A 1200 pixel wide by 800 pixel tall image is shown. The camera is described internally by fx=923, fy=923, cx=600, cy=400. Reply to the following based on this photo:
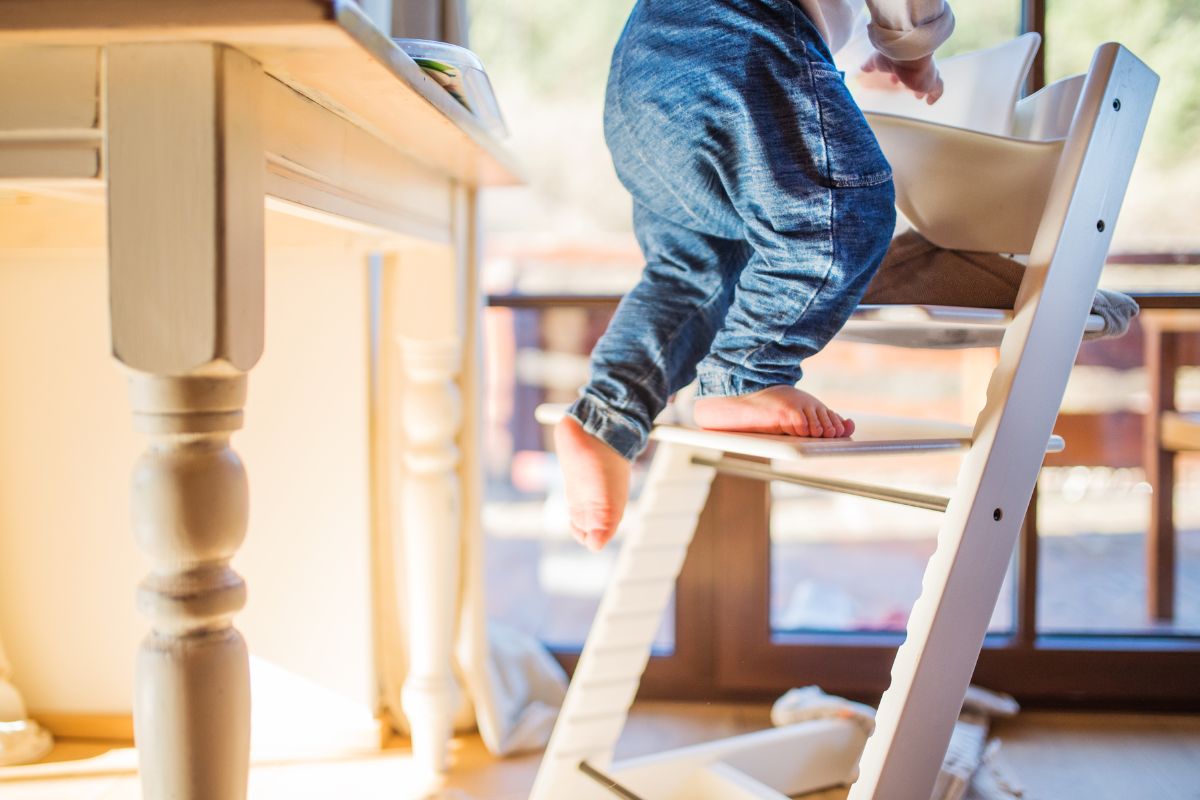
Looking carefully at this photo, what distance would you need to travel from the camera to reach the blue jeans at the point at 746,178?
29.5 inches

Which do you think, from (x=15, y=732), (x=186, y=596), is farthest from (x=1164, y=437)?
(x=15, y=732)

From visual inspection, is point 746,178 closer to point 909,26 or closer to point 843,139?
point 843,139

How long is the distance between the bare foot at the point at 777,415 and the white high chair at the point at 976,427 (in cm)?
2

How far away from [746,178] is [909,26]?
0.70 feet

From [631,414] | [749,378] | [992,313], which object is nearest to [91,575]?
[631,414]

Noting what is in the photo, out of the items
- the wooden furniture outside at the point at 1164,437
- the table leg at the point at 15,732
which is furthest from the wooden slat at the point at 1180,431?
the table leg at the point at 15,732

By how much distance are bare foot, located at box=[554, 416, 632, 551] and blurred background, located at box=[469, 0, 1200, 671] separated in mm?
500

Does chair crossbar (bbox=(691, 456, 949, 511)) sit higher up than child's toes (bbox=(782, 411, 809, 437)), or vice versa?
child's toes (bbox=(782, 411, 809, 437))

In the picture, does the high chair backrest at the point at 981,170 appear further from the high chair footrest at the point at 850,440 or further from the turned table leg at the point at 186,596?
the turned table leg at the point at 186,596

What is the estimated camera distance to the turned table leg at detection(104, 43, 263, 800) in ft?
1.77

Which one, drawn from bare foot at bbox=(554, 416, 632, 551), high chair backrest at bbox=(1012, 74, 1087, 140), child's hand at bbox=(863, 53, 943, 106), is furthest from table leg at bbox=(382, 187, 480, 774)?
high chair backrest at bbox=(1012, 74, 1087, 140)

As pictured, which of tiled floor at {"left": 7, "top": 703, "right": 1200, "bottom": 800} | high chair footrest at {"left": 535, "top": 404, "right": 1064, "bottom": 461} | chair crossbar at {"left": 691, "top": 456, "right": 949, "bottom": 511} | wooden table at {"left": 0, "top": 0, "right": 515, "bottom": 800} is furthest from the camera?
tiled floor at {"left": 7, "top": 703, "right": 1200, "bottom": 800}

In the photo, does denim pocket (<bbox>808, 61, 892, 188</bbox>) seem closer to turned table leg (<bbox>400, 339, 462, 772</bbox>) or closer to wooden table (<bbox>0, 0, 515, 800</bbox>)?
Result: wooden table (<bbox>0, 0, 515, 800</bbox>)

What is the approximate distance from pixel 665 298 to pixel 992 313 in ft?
1.00
